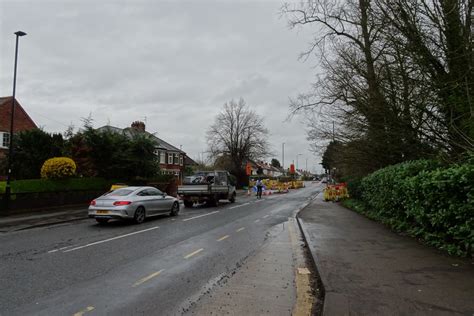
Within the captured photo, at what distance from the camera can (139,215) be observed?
13.1 m

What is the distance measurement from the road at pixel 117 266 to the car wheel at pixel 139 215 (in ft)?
2.39

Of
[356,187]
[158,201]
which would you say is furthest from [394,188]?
[356,187]

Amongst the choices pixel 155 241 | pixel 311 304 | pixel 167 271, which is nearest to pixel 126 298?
pixel 167 271

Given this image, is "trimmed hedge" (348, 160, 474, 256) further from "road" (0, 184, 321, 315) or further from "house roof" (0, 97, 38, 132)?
"house roof" (0, 97, 38, 132)

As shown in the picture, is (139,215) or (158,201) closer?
(139,215)

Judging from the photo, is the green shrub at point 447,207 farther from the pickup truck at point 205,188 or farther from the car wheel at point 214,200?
the car wheel at point 214,200

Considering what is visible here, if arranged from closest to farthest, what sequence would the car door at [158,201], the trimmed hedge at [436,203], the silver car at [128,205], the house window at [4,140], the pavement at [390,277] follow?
the pavement at [390,277] < the trimmed hedge at [436,203] < the silver car at [128,205] < the car door at [158,201] < the house window at [4,140]

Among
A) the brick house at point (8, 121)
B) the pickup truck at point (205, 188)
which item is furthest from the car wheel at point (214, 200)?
the brick house at point (8, 121)

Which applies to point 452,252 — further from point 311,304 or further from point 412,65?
point 412,65

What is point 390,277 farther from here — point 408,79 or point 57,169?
point 57,169

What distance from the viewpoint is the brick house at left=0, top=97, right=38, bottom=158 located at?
101 feet

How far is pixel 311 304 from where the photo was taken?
4.58m

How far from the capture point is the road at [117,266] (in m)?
4.68

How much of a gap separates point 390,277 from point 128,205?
30.9 ft
